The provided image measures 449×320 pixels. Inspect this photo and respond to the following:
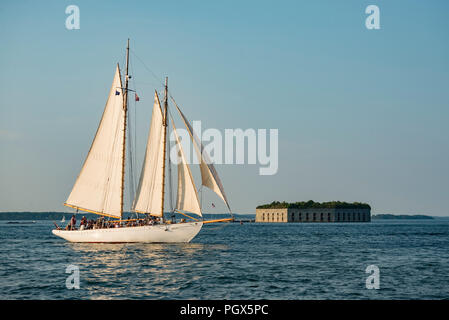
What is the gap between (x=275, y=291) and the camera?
100 feet

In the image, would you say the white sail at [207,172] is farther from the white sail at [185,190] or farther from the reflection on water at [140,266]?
the reflection on water at [140,266]

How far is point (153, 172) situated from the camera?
6406 centimetres

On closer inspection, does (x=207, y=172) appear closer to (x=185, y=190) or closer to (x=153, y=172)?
(x=185, y=190)

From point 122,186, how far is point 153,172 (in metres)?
4.54

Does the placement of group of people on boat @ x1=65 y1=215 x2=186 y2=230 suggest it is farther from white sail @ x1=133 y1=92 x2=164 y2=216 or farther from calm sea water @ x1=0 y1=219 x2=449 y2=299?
calm sea water @ x1=0 y1=219 x2=449 y2=299

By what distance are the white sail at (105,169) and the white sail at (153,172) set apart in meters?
3.47

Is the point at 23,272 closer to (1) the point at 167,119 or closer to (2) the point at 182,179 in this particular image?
(2) the point at 182,179

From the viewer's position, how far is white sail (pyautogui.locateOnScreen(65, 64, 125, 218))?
64.7 metres

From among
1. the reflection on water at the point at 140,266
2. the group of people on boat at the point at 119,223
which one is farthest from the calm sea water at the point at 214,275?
the group of people on boat at the point at 119,223

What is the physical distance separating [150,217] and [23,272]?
25.4m

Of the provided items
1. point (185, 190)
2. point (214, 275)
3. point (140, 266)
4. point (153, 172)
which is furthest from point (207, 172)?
point (214, 275)

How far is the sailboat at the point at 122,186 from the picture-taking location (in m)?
60.8
